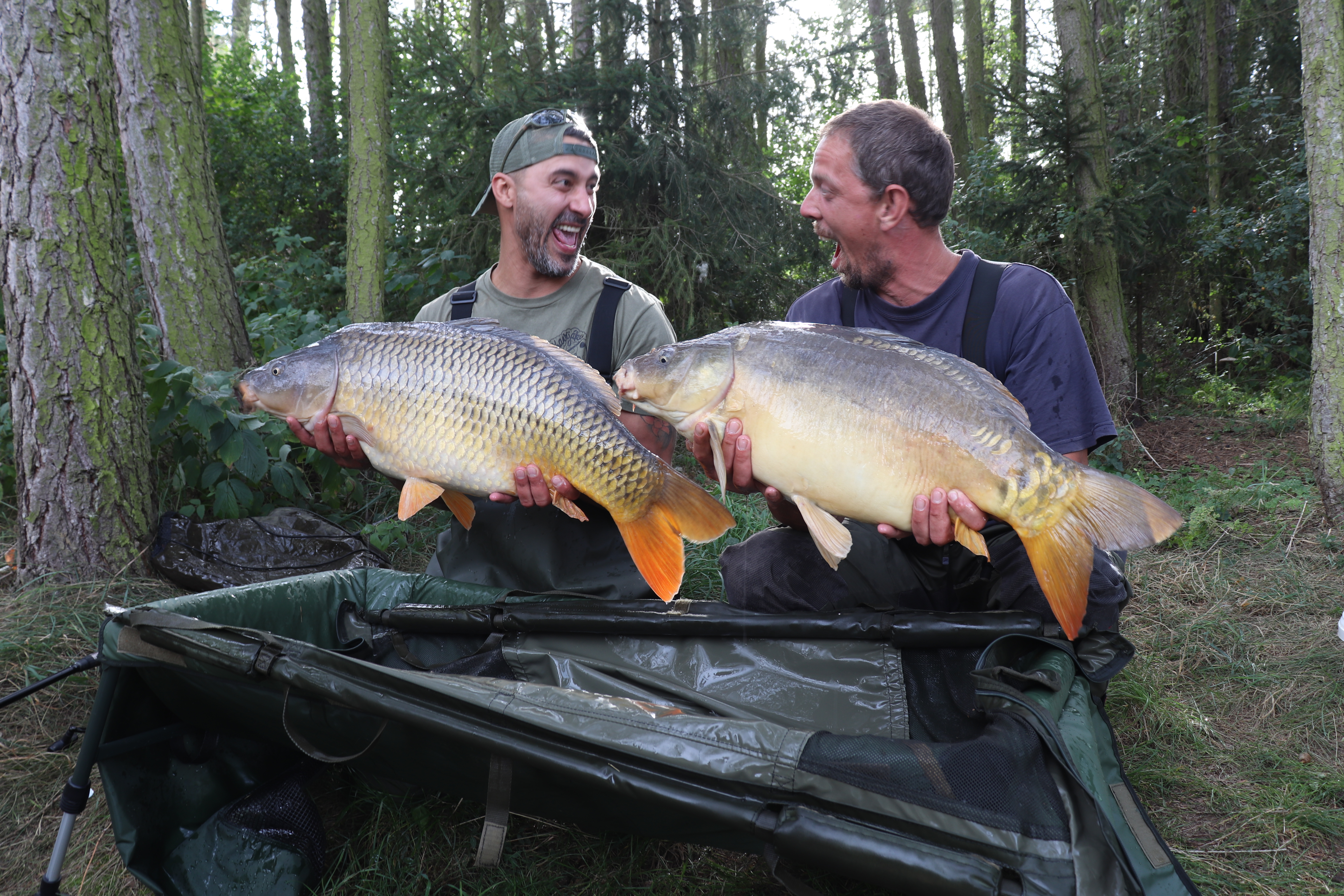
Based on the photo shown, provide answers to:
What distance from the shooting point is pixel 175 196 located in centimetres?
339

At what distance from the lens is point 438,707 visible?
112 cm

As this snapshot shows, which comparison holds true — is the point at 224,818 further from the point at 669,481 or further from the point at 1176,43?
the point at 1176,43

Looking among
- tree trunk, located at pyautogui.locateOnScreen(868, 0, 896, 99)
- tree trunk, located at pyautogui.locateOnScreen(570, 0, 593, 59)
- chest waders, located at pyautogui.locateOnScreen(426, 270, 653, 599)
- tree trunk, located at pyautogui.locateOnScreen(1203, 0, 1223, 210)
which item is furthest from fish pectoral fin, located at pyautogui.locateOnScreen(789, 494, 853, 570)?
tree trunk, located at pyautogui.locateOnScreen(868, 0, 896, 99)

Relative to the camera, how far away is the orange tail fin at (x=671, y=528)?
154 cm

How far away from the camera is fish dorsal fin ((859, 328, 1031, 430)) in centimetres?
133

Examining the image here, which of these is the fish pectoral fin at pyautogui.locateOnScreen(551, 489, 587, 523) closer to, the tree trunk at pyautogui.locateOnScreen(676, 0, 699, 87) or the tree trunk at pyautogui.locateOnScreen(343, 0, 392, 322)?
the tree trunk at pyautogui.locateOnScreen(343, 0, 392, 322)

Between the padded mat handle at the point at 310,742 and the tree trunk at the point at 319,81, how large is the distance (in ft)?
29.0

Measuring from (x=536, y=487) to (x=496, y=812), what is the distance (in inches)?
24.4

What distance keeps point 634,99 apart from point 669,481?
3.40 meters

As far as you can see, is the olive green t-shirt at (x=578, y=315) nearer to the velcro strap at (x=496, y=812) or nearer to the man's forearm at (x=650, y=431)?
the man's forearm at (x=650, y=431)

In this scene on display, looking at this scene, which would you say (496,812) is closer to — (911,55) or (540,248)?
(540,248)

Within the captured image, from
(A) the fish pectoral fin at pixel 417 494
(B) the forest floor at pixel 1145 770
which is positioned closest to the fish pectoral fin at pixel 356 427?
(A) the fish pectoral fin at pixel 417 494

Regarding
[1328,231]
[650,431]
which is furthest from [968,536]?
[1328,231]

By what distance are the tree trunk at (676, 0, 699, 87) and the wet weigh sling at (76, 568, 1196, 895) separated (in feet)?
12.0
